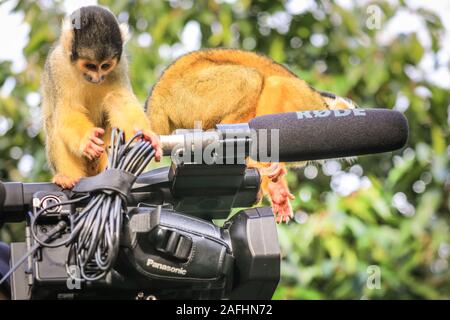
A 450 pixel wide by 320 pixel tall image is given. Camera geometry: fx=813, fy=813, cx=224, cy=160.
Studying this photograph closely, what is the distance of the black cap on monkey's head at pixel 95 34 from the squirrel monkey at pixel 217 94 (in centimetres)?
57

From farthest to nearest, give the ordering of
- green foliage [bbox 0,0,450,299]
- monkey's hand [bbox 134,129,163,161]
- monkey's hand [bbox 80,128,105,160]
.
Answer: green foliage [bbox 0,0,450,299]
monkey's hand [bbox 80,128,105,160]
monkey's hand [bbox 134,129,163,161]

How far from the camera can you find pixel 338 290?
3781mm

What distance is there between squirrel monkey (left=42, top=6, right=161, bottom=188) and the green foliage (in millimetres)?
858

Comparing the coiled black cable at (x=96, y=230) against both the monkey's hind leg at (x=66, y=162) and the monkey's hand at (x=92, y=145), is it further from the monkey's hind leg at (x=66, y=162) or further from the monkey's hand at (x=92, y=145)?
the monkey's hind leg at (x=66, y=162)

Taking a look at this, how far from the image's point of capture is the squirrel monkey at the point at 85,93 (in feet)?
7.95

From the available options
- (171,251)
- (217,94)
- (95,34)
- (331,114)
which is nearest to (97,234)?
(171,251)

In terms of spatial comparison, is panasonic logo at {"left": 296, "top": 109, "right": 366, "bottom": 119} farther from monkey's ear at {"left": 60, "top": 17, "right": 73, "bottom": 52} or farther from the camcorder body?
monkey's ear at {"left": 60, "top": 17, "right": 73, "bottom": 52}

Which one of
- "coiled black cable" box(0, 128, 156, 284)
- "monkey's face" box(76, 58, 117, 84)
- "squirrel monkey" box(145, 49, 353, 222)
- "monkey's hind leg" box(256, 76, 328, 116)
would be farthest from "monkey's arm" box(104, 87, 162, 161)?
"coiled black cable" box(0, 128, 156, 284)

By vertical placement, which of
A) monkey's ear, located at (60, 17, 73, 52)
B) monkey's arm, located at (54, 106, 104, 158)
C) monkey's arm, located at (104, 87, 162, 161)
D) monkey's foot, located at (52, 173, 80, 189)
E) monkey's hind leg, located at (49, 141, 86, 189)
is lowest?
monkey's hind leg, located at (49, 141, 86, 189)

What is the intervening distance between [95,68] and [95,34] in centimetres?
11

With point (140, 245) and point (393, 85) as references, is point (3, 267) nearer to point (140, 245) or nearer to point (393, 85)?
point (140, 245)

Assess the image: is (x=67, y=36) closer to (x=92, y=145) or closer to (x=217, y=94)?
(x=92, y=145)

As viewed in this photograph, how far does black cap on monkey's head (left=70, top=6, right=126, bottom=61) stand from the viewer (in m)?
2.41

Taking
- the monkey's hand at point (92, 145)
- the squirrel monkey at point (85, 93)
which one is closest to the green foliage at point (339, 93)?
the squirrel monkey at point (85, 93)
